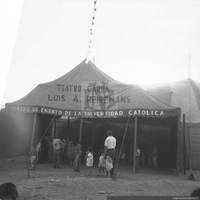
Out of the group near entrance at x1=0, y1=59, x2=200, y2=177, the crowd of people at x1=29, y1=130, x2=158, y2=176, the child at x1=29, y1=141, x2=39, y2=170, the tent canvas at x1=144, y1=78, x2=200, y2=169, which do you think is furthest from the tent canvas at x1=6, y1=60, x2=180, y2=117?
the tent canvas at x1=144, y1=78, x2=200, y2=169

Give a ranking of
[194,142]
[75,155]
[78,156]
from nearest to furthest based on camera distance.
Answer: [78,156] → [75,155] → [194,142]

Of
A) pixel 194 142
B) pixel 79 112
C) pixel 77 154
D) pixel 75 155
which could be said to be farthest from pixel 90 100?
pixel 194 142

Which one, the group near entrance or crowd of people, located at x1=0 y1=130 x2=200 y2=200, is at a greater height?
the group near entrance

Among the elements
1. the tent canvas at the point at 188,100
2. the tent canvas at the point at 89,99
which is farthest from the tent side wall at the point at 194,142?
the tent canvas at the point at 89,99

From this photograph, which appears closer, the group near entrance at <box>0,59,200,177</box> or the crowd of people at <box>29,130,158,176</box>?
the crowd of people at <box>29,130,158,176</box>

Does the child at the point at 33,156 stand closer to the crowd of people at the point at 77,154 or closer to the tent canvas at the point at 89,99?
the crowd of people at the point at 77,154

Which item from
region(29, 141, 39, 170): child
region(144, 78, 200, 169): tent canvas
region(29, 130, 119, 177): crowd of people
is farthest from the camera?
region(144, 78, 200, 169): tent canvas

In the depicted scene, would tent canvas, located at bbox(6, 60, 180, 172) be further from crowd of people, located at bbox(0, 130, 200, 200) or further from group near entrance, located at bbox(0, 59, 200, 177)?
crowd of people, located at bbox(0, 130, 200, 200)

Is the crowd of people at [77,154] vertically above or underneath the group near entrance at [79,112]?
underneath

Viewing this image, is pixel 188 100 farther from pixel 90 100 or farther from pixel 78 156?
pixel 78 156

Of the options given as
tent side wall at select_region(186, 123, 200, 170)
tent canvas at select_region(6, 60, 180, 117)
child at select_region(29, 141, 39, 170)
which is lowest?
child at select_region(29, 141, 39, 170)

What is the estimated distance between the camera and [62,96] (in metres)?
14.8

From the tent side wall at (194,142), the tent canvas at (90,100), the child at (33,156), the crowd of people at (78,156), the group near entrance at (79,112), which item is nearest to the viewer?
the crowd of people at (78,156)

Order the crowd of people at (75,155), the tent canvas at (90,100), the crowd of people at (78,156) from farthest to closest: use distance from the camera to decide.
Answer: the tent canvas at (90,100) → the crowd of people at (75,155) → the crowd of people at (78,156)
